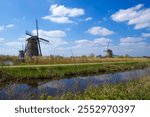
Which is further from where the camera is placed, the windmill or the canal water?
the windmill

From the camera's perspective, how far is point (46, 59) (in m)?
32.5

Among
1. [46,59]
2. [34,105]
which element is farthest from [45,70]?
[34,105]

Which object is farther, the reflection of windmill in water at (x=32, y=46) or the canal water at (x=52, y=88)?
the reflection of windmill in water at (x=32, y=46)

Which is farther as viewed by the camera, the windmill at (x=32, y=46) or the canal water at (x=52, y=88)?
the windmill at (x=32, y=46)

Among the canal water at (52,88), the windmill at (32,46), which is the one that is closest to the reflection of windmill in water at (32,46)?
the windmill at (32,46)

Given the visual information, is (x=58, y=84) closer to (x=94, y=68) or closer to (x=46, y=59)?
(x=94, y=68)

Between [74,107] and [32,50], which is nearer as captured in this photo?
[74,107]

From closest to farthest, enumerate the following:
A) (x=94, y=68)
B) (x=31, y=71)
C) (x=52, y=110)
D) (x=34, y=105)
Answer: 1. (x=52, y=110)
2. (x=34, y=105)
3. (x=31, y=71)
4. (x=94, y=68)

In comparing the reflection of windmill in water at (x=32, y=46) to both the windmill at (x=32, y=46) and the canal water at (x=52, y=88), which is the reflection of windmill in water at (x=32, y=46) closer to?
the windmill at (x=32, y=46)

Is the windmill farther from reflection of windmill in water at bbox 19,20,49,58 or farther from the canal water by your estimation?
the canal water

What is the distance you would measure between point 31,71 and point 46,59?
35.6 feet

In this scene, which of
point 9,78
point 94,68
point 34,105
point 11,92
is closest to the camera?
point 34,105

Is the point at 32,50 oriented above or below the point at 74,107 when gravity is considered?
above

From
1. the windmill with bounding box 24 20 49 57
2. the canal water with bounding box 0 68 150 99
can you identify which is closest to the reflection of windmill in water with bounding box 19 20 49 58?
the windmill with bounding box 24 20 49 57
